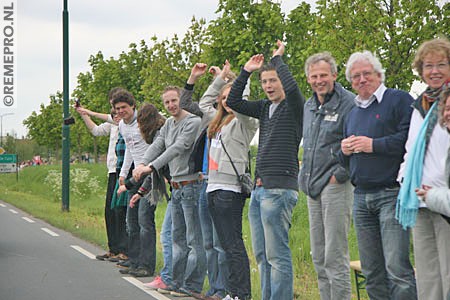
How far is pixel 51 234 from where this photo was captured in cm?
1290

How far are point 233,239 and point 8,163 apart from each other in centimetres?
3475

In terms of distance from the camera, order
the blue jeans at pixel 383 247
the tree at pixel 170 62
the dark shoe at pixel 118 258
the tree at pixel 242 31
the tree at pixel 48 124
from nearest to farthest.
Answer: the blue jeans at pixel 383 247, the dark shoe at pixel 118 258, the tree at pixel 242 31, the tree at pixel 170 62, the tree at pixel 48 124

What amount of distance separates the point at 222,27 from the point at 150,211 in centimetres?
1336

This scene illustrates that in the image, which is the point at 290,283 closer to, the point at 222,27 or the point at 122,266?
the point at 122,266

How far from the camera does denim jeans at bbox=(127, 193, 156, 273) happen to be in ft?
26.5

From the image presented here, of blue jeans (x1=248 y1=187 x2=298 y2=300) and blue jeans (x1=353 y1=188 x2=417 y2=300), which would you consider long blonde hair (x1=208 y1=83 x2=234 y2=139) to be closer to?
blue jeans (x1=248 y1=187 x2=298 y2=300)

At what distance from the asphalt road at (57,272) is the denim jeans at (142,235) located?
0.28 meters

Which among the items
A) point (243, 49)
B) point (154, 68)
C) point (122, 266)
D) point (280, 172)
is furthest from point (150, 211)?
point (154, 68)

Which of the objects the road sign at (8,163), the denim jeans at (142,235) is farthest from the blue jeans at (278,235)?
the road sign at (8,163)

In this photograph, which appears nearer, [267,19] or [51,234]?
[51,234]

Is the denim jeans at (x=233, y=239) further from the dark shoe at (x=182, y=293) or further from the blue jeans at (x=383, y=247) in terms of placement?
the blue jeans at (x=383, y=247)

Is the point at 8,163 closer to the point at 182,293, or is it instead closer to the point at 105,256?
the point at 105,256

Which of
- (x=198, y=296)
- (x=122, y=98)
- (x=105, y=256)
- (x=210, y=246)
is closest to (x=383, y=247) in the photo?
(x=210, y=246)

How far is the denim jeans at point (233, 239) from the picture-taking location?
20.4 ft
